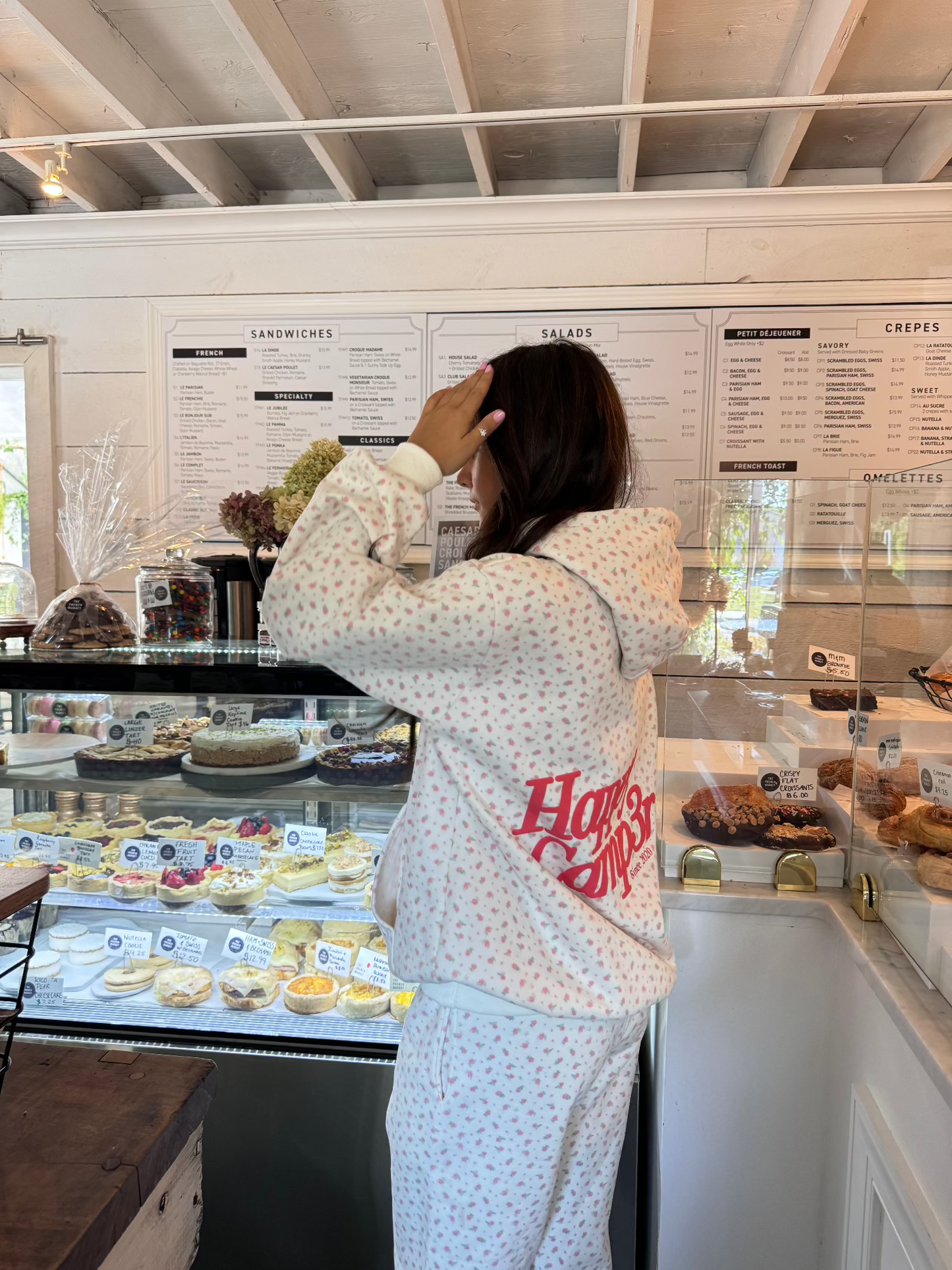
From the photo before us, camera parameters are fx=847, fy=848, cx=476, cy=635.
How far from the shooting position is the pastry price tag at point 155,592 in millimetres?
1754

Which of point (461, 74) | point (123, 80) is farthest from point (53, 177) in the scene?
point (461, 74)

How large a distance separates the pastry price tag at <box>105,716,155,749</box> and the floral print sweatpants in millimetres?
822

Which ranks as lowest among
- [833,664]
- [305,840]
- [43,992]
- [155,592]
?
[43,992]

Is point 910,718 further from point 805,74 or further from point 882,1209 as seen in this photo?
point 805,74

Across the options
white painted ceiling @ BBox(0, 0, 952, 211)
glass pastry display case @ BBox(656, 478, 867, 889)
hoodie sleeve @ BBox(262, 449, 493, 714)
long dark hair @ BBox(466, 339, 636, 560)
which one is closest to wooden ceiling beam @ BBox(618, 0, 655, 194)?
white painted ceiling @ BBox(0, 0, 952, 211)

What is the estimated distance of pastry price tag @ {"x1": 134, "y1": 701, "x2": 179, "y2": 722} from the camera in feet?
5.21

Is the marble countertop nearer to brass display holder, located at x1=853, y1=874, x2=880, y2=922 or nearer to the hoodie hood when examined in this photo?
brass display holder, located at x1=853, y1=874, x2=880, y2=922

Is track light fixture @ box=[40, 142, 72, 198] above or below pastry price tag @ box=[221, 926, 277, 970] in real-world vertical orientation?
above

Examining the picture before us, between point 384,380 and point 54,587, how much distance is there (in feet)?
5.25

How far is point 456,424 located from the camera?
1.02 meters

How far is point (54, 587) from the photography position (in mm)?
3465

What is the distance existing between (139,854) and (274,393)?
6.65 ft

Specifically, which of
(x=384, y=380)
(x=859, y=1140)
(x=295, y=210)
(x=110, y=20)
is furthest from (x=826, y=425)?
(x=110, y=20)

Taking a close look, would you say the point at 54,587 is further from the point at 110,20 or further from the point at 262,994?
the point at 262,994
